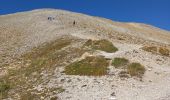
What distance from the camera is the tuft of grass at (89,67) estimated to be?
109 feet

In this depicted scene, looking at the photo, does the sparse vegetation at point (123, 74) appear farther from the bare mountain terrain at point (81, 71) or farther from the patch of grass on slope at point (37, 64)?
the patch of grass on slope at point (37, 64)

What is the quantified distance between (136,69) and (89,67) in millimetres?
4336

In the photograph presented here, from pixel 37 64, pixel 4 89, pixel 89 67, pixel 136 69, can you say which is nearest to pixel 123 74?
pixel 136 69

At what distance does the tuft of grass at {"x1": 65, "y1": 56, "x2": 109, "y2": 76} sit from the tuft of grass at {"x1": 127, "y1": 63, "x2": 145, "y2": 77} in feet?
7.34

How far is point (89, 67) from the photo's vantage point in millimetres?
34250

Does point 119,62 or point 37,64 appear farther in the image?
point 37,64

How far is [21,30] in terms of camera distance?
65500 mm

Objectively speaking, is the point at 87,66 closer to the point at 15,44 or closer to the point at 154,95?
the point at 154,95

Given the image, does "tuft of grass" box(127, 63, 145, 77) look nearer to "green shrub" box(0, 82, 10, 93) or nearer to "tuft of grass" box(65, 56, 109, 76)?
"tuft of grass" box(65, 56, 109, 76)

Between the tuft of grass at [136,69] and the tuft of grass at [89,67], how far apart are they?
224 cm

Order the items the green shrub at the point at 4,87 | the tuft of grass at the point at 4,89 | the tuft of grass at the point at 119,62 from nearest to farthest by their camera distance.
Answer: the tuft of grass at the point at 4,89
the green shrub at the point at 4,87
the tuft of grass at the point at 119,62

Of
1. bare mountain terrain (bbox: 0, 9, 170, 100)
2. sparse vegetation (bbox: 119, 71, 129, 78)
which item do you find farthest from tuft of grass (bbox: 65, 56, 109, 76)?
sparse vegetation (bbox: 119, 71, 129, 78)

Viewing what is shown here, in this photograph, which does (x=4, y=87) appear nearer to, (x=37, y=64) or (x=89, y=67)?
(x=37, y=64)

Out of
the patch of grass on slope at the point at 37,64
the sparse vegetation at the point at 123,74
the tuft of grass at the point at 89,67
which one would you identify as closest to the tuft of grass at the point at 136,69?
the sparse vegetation at the point at 123,74
